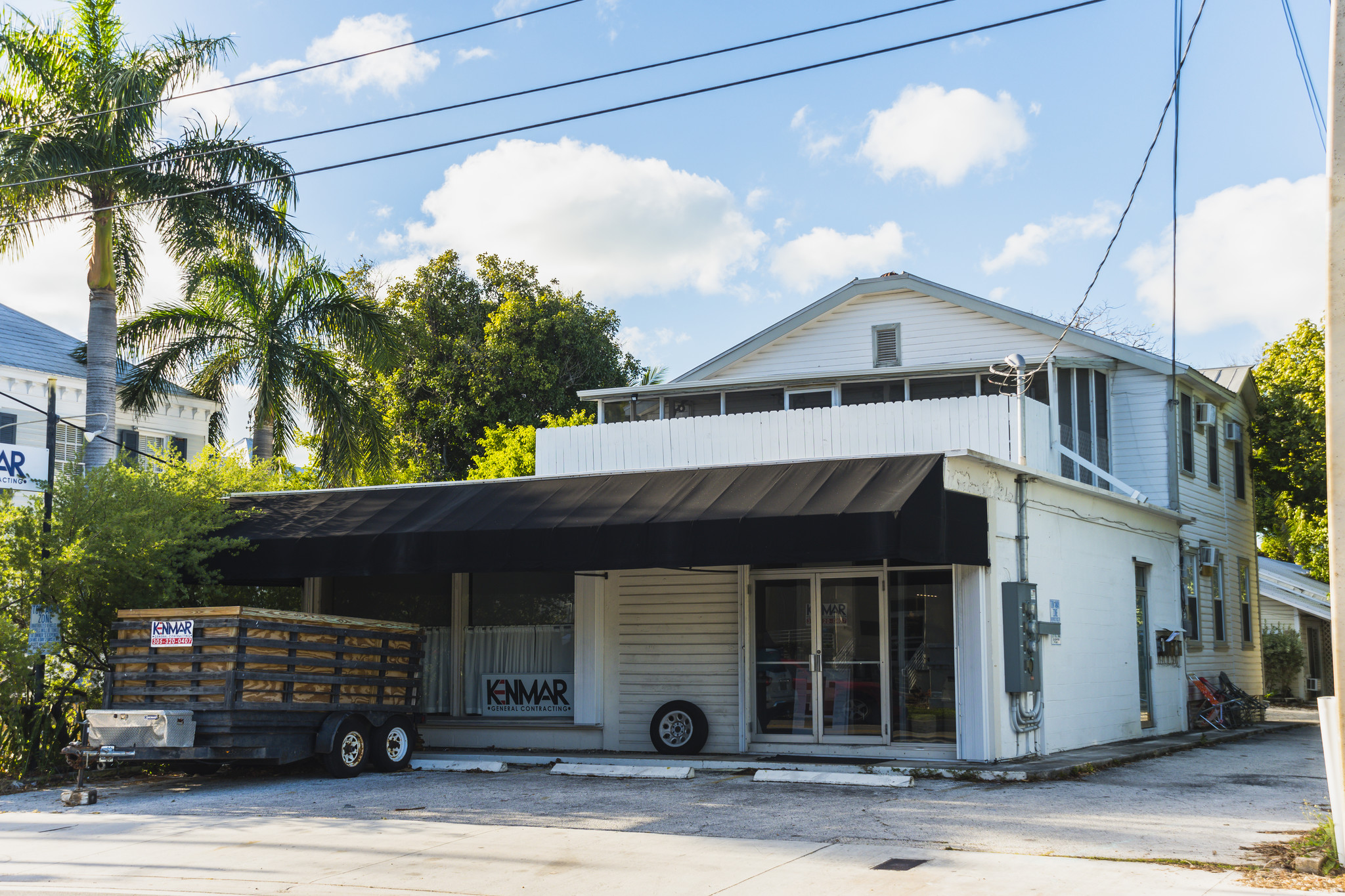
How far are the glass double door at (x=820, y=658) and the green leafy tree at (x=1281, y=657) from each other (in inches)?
830

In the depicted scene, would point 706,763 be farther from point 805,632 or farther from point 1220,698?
point 1220,698

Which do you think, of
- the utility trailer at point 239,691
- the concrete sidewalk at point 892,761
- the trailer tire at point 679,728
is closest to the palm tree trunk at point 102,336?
the utility trailer at point 239,691

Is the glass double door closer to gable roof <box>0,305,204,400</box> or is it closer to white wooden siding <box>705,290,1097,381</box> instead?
white wooden siding <box>705,290,1097,381</box>

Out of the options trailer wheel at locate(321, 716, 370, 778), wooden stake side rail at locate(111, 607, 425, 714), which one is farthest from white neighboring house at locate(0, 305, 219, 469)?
trailer wheel at locate(321, 716, 370, 778)

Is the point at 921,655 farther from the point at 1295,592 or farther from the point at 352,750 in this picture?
the point at 1295,592

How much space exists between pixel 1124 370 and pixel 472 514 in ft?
39.6

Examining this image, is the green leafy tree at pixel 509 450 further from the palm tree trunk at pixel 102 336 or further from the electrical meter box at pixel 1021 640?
the electrical meter box at pixel 1021 640

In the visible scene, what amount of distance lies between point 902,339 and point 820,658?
889 cm

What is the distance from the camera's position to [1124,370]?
69.3ft

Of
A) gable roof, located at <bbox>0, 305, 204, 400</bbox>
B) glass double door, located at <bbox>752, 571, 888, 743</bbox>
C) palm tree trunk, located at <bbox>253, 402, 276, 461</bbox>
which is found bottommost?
glass double door, located at <bbox>752, 571, 888, 743</bbox>

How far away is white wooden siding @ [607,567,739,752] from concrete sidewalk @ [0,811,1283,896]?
589 cm

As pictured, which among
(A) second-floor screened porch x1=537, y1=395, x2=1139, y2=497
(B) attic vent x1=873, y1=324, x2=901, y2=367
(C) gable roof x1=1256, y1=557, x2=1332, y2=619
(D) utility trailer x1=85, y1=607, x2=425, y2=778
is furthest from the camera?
(C) gable roof x1=1256, y1=557, x2=1332, y2=619

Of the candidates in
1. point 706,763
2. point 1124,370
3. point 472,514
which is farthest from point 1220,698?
point 472,514

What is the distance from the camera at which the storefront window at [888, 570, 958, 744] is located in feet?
47.5
